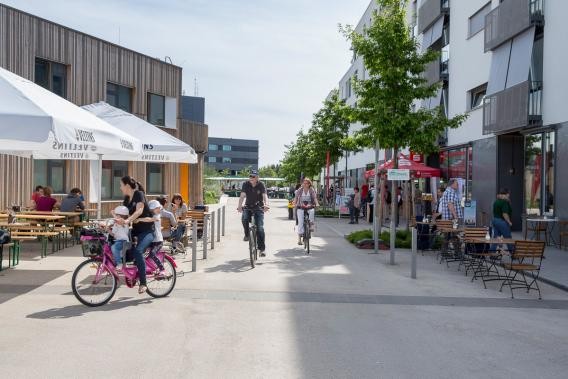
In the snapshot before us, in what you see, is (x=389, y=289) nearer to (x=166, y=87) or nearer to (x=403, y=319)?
(x=403, y=319)

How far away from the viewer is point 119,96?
24922mm

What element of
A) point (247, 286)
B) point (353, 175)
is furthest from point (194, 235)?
point (353, 175)

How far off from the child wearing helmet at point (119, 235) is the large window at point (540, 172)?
1335cm

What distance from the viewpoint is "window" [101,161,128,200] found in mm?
23938

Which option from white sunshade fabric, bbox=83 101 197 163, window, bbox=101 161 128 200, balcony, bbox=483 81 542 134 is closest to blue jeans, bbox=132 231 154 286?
white sunshade fabric, bbox=83 101 197 163

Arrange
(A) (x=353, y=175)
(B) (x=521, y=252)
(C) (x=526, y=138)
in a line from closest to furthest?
(B) (x=521, y=252)
(C) (x=526, y=138)
(A) (x=353, y=175)

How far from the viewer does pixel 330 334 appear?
21.5 ft

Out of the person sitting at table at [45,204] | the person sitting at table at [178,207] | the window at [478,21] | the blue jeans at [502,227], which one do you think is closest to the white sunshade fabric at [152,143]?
the person sitting at table at [178,207]

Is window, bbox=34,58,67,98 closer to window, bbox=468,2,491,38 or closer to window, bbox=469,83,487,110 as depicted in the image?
window, bbox=469,83,487,110

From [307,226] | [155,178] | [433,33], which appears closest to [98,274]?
[307,226]

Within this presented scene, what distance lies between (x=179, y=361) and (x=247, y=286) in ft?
13.5

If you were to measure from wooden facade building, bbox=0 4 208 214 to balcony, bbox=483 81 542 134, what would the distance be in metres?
13.9

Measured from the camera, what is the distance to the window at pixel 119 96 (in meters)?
24.4

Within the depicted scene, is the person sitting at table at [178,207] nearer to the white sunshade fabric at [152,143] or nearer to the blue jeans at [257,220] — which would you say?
the white sunshade fabric at [152,143]
